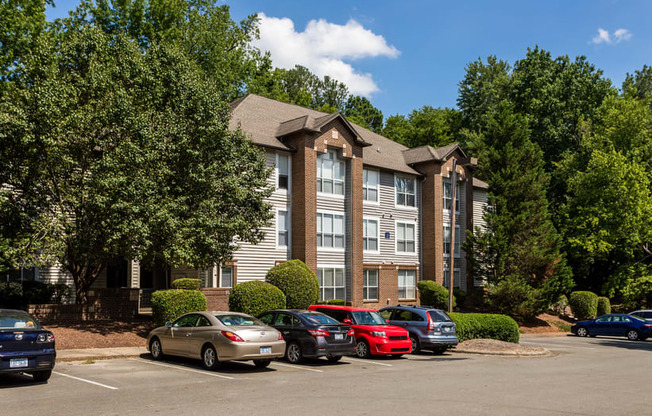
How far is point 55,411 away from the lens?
9695 millimetres

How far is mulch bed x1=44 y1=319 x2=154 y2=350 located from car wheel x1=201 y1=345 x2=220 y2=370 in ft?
19.7

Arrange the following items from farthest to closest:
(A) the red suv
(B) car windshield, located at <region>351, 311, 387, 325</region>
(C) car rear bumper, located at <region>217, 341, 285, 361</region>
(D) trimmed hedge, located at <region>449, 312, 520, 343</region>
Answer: (D) trimmed hedge, located at <region>449, 312, 520, 343</region> → (B) car windshield, located at <region>351, 311, 387, 325</region> → (A) the red suv → (C) car rear bumper, located at <region>217, 341, 285, 361</region>

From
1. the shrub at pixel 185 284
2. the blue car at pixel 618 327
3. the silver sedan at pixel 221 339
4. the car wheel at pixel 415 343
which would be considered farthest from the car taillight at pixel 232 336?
the blue car at pixel 618 327

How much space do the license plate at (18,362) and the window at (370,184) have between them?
25.9 metres

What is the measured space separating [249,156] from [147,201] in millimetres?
5875

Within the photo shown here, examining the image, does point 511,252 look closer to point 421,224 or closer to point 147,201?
point 421,224

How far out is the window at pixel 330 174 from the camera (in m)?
33.4

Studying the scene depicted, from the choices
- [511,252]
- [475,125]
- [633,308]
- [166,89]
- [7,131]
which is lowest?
[633,308]

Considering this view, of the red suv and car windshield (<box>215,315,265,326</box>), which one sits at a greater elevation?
car windshield (<box>215,315,265,326</box>)

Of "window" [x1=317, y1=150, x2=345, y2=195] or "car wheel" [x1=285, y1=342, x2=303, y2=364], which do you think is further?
"window" [x1=317, y1=150, x2=345, y2=195]

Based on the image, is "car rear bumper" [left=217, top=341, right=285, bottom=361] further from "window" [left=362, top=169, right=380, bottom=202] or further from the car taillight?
"window" [left=362, top=169, right=380, bottom=202]

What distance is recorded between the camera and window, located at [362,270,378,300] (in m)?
35.8

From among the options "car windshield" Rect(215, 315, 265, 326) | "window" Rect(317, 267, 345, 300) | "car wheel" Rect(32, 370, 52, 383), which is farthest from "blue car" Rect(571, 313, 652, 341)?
"car wheel" Rect(32, 370, 52, 383)

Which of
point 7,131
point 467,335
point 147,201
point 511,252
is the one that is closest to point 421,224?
point 511,252
